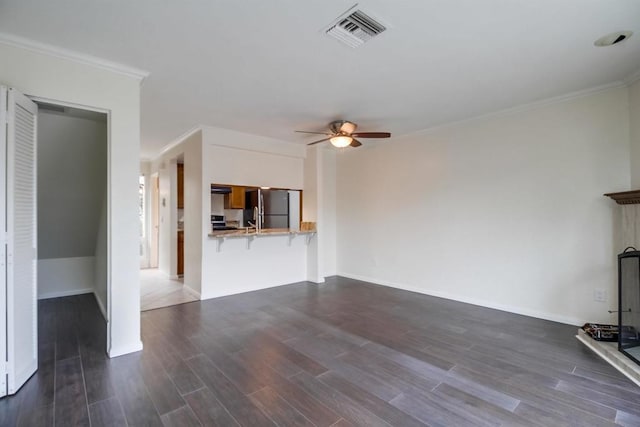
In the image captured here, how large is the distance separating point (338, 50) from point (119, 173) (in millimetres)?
2255

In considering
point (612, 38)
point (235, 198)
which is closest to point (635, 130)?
point (612, 38)

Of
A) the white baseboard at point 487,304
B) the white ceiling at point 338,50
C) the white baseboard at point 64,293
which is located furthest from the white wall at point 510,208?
the white baseboard at point 64,293

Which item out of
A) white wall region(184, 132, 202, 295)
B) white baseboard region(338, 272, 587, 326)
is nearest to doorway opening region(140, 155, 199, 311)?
white wall region(184, 132, 202, 295)

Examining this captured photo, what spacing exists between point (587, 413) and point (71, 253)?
21.3 ft

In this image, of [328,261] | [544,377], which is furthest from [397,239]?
[544,377]

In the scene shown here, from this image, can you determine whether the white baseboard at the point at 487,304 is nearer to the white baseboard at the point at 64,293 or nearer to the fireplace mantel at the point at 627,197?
the fireplace mantel at the point at 627,197

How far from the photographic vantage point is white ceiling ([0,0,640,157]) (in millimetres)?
2018

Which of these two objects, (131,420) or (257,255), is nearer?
(131,420)

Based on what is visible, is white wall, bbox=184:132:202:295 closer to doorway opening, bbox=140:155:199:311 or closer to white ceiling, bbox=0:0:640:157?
doorway opening, bbox=140:155:199:311

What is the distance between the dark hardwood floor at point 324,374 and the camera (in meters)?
1.95

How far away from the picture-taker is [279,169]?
5.59 meters

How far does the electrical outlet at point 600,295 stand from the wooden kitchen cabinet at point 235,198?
16.0 ft

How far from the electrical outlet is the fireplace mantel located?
3.21 ft

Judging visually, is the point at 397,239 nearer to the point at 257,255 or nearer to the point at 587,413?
the point at 257,255
